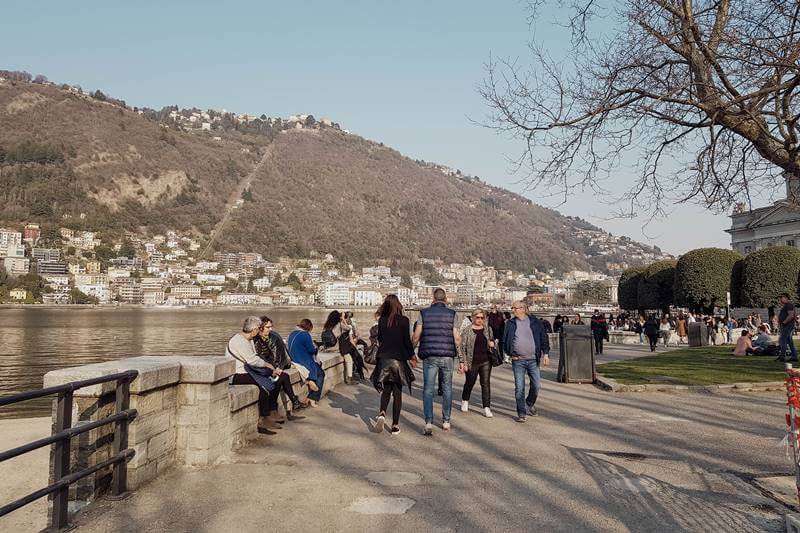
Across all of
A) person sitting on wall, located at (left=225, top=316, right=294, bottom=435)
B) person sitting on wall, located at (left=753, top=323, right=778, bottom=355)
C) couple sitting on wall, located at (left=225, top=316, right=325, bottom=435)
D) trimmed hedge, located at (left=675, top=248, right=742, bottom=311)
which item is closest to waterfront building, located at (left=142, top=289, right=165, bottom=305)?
trimmed hedge, located at (left=675, top=248, right=742, bottom=311)

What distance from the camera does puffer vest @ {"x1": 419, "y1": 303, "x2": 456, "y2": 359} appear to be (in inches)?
311

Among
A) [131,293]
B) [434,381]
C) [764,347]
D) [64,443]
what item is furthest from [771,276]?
[131,293]

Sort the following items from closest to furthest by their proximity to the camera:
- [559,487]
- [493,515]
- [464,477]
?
[493,515] → [559,487] → [464,477]

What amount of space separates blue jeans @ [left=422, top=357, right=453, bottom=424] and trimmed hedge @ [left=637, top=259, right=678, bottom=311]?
170 ft

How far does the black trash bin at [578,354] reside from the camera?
13.2 m

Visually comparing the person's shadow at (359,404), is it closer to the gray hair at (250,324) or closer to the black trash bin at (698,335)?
the gray hair at (250,324)

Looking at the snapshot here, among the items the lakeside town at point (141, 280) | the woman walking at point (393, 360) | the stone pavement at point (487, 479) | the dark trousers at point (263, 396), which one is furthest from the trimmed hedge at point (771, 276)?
the lakeside town at point (141, 280)

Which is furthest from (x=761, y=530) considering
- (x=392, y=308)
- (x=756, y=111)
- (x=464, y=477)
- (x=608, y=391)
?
(x=608, y=391)

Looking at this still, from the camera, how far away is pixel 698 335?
84.0ft

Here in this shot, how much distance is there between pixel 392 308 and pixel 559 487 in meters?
3.35

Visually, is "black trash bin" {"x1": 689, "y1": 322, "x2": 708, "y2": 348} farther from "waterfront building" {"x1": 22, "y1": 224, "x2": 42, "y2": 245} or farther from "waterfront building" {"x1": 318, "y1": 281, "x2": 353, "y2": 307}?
"waterfront building" {"x1": 22, "y1": 224, "x2": 42, "y2": 245}

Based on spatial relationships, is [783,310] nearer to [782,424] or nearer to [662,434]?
[782,424]

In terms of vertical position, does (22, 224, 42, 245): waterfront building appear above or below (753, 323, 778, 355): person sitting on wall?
above

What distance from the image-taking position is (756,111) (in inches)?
315
